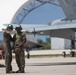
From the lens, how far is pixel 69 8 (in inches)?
1106

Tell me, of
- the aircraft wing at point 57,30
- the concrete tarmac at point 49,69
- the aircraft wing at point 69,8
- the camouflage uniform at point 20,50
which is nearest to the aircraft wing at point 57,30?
the aircraft wing at point 57,30

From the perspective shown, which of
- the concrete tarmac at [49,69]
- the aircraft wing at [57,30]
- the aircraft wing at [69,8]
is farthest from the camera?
the aircraft wing at [69,8]

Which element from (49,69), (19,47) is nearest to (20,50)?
(19,47)

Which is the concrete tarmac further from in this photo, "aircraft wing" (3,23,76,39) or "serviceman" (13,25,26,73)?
"aircraft wing" (3,23,76,39)

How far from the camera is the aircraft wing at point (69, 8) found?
2731 cm

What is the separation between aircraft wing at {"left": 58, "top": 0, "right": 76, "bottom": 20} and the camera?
27306mm

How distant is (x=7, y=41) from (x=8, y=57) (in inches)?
25.9

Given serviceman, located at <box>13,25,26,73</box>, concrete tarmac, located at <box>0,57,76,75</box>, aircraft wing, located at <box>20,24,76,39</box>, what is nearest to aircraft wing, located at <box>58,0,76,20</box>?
aircraft wing, located at <box>20,24,76,39</box>

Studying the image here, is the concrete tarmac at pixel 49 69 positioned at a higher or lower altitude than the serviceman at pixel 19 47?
lower

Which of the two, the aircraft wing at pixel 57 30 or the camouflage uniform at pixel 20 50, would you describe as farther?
the aircraft wing at pixel 57 30

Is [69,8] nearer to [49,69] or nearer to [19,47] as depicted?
[49,69]

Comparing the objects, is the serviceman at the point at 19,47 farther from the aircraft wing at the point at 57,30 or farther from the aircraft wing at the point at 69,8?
the aircraft wing at the point at 69,8

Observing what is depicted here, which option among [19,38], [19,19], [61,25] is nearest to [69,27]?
[61,25]

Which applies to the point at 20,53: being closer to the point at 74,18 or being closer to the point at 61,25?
the point at 61,25
